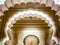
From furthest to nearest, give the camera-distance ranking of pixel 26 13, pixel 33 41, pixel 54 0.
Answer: pixel 33 41
pixel 26 13
pixel 54 0

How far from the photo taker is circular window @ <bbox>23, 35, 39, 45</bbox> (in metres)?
3.42

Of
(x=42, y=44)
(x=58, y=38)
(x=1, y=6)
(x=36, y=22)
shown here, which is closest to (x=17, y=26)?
(x=36, y=22)

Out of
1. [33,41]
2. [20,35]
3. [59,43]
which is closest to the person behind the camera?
[59,43]

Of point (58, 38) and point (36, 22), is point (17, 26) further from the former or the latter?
point (58, 38)

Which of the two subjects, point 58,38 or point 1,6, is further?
point 58,38

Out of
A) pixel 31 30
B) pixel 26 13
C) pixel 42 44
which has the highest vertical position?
pixel 26 13

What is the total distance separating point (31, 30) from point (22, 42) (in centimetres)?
30

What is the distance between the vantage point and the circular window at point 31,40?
3.42 metres

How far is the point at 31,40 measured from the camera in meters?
3.42

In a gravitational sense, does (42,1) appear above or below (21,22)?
above

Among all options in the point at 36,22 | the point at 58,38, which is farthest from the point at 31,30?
the point at 58,38

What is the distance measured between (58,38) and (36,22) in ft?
1.84

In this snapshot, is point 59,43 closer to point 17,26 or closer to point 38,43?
point 38,43

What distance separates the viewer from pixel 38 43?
3.52 metres
